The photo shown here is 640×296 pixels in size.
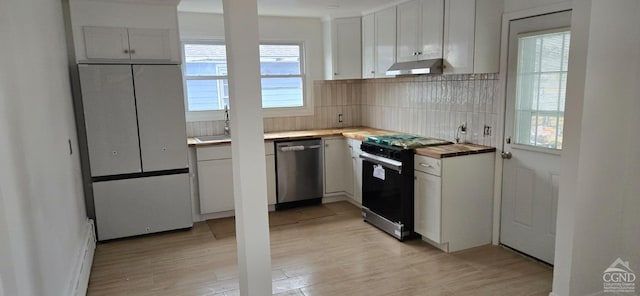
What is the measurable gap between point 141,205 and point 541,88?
12.1ft

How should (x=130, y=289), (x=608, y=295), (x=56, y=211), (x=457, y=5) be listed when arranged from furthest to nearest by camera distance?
1. (x=457, y=5)
2. (x=130, y=289)
3. (x=608, y=295)
4. (x=56, y=211)

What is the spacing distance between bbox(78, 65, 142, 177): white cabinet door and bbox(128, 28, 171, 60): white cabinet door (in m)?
0.20

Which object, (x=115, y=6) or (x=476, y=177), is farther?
(x=115, y=6)

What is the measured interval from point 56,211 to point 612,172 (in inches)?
134

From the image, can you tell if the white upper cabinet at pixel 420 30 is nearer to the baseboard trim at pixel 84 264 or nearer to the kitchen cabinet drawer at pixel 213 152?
the kitchen cabinet drawer at pixel 213 152

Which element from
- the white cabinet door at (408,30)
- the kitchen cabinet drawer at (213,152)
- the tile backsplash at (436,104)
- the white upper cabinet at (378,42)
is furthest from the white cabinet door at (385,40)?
the kitchen cabinet drawer at (213,152)

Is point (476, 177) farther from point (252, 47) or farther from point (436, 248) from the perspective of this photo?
point (252, 47)

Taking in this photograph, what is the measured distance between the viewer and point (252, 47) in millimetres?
2086

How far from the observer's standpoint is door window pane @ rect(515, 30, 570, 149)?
3008 millimetres

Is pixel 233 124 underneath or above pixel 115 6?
underneath

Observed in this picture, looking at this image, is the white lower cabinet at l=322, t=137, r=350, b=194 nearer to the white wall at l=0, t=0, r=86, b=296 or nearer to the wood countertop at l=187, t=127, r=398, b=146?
the wood countertop at l=187, t=127, r=398, b=146

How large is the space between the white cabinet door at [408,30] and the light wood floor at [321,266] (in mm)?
1801

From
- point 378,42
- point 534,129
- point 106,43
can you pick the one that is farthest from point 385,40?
point 106,43

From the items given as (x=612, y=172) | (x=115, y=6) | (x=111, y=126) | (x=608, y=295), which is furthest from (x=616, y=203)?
(x=115, y=6)
